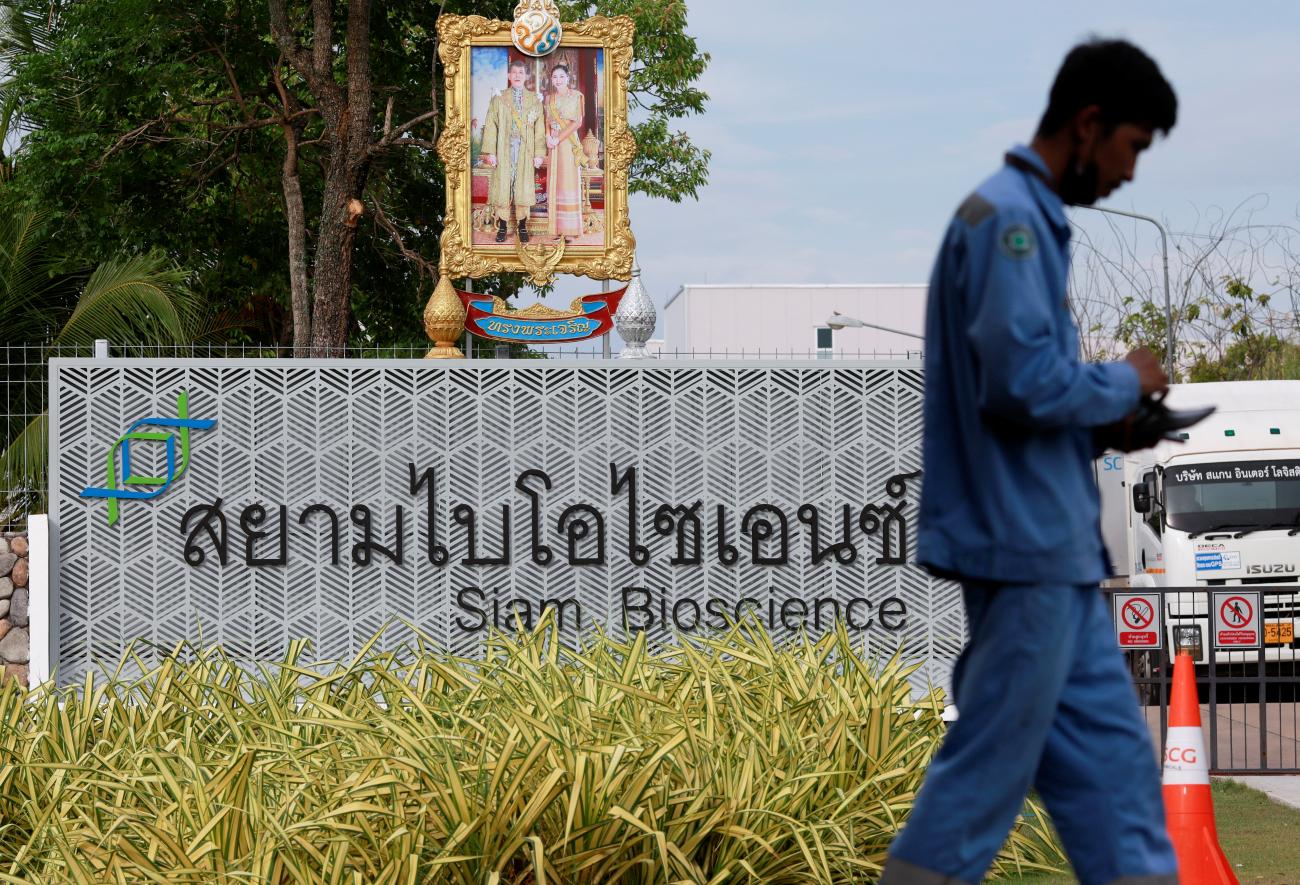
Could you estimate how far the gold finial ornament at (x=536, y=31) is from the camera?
13.4 meters

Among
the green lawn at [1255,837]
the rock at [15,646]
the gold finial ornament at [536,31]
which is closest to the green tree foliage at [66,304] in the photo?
the rock at [15,646]

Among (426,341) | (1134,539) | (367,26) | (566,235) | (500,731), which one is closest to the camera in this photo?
(500,731)

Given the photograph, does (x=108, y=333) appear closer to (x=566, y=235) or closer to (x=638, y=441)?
(x=566, y=235)

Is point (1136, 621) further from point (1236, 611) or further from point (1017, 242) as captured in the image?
point (1017, 242)

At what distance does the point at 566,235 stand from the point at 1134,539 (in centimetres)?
916

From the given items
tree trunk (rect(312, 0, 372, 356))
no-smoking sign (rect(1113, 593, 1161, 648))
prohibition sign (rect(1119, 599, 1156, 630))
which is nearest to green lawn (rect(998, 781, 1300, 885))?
no-smoking sign (rect(1113, 593, 1161, 648))

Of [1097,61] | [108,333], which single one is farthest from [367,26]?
[1097,61]

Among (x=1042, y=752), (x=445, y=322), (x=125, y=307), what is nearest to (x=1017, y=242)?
(x=1042, y=752)

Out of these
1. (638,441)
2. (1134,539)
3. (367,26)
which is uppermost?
(367,26)

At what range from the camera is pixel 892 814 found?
6422mm

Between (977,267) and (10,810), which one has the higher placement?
(977,267)

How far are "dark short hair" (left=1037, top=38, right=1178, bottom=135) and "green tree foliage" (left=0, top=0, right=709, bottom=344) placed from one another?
61.9 ft

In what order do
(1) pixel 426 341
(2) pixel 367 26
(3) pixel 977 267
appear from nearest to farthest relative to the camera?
(3) pixel 977 267, (2) pixel 367 26, (1) pixel 426 341

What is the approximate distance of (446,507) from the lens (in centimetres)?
1115
